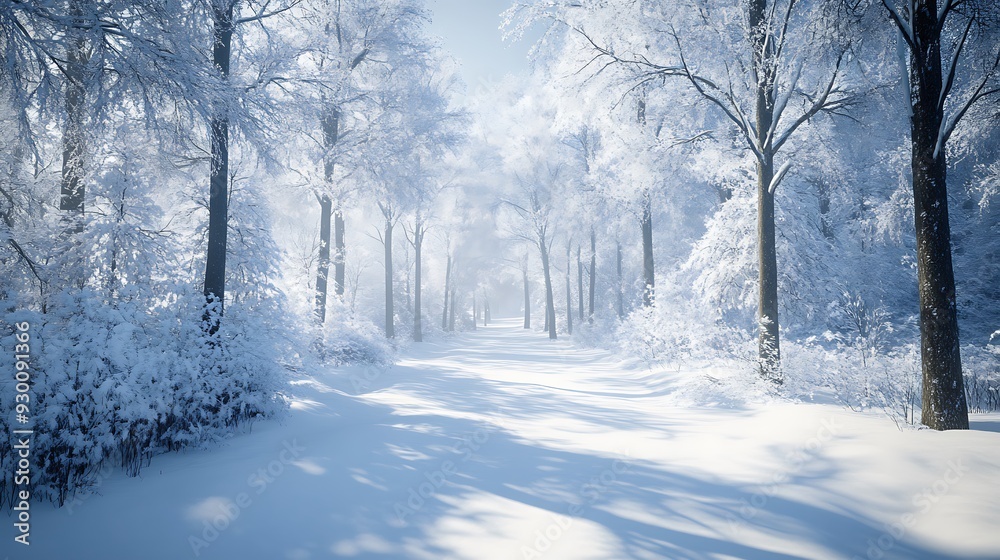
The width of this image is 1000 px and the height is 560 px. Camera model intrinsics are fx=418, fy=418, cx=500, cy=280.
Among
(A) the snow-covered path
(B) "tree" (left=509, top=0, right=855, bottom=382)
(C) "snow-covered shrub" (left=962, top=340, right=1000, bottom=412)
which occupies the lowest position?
(A) the snow-covered path

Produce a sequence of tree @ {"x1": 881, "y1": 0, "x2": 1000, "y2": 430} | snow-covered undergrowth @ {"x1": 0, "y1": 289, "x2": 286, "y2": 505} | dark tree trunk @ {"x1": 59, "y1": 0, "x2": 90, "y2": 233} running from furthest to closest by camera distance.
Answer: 1. dark tree trunk @ {"x1": 59, "y1": 0, "x2": 90, "y2": 233}
2. tree @ {"x1": 881, "y1": 0, "x2": 1000, "y2": 430}
3. snow-covered undergrowth @ {"x1": 0, "y1": 289, "x2": 286, "y2": 505}

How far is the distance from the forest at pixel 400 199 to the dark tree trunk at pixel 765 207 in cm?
5

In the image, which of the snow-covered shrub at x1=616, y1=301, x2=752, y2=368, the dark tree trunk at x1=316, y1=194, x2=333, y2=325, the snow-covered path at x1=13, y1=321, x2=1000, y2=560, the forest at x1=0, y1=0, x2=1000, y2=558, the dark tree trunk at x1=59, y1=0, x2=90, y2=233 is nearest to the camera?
the snow-covered path at x1=13, y1=321, x2=1000, y2=560

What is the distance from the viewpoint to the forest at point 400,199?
14.8 ft

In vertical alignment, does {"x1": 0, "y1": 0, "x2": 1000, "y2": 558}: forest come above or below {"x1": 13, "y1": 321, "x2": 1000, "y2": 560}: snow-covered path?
above

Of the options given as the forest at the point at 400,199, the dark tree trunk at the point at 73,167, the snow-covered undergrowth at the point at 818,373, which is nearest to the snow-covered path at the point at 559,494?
the forest at the point at 400,199

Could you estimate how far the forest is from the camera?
4504 mm

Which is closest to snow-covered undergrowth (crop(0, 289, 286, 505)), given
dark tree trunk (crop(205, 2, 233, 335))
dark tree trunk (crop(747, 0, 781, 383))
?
dark tree trunk (crop(205, 2, 233, 335))

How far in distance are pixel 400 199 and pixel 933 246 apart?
Answer: 12885 millimetres

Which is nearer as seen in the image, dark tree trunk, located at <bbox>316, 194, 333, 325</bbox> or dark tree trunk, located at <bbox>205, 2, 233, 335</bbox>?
dark tree trunk, located at <bbox>205, 2, 233, 335</bbox>

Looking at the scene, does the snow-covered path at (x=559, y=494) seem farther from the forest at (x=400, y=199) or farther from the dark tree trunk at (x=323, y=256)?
the dark tree trunk at (x=323, y=256)

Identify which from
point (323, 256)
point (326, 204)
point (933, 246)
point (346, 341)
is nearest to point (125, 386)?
point (346, 341)

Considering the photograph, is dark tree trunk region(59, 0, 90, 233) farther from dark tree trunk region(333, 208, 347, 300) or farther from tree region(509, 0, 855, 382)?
tree region(509, 0, 855, 382)

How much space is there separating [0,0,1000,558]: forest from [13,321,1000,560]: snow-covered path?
0.51 ft
